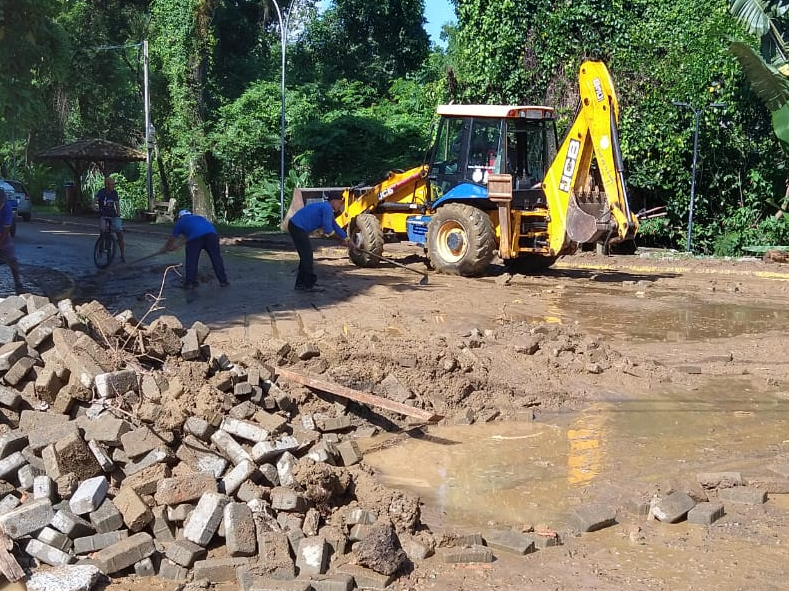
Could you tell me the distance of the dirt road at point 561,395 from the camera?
5066 millimetres

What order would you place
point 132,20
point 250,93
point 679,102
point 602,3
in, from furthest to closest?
→ point 132,20 < point 250,93 < point 602,3 < point 679,102

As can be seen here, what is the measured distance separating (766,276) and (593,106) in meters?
4.72

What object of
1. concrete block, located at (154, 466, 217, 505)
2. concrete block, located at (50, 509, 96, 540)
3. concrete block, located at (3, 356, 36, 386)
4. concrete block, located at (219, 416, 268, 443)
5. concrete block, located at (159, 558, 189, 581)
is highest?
concrete block, located at (3, 356, 36, 386)

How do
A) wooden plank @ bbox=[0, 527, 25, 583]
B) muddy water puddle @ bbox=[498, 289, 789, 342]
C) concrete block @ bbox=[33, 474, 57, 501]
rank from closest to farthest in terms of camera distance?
wooden plank @ bbox=[0, 527, 25, 583], concrete block @ bbox=[33, 474, 57, 501], muddy water puddle @ bbox=[498, 289, 789, 342]

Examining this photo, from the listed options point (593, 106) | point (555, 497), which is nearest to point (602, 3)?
point (593, 106)

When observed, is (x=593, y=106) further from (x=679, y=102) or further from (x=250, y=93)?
(x=250, y=93)

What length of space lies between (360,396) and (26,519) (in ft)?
9.53

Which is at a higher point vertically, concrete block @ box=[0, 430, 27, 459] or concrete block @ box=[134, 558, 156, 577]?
concrete block @ box=[0, 430, 27, 459]

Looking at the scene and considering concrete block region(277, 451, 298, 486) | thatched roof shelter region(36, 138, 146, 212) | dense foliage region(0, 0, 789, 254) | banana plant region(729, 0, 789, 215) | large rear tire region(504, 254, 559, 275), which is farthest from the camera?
thatched roof shelter region(36, 138, 146, 212)

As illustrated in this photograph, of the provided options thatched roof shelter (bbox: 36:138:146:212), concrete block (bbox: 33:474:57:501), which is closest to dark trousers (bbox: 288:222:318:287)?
concrete block (bbox: 33:474:57:501)

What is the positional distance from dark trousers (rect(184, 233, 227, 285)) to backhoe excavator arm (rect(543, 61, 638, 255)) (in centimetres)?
537

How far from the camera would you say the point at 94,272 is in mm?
15211

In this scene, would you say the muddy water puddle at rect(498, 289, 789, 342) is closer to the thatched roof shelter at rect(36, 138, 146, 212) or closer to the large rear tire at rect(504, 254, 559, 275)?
the large rear tire at rect(504, 254, 559, 275)

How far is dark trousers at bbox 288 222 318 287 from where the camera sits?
12.8 metres
